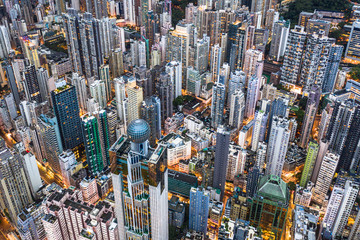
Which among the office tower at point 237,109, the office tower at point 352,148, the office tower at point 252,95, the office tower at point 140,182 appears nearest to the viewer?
the office tower at point 140,182

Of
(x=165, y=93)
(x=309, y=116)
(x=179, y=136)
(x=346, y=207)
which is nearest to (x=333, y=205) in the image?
(x=346, y=207)

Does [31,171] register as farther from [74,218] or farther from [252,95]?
[252,95]

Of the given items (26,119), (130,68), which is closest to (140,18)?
(130,68)

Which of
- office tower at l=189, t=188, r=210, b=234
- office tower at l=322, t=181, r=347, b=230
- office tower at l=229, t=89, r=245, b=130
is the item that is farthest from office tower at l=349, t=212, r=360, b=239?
office tower at l=229, t=89, r=245, b=130

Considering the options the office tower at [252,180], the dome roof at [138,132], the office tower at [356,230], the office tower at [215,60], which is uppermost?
the dome roof at [138,132]

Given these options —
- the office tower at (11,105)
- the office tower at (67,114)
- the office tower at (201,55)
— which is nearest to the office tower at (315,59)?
the office tower at (201,55)

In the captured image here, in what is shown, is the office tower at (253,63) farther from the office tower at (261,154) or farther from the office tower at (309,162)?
the office tower at (309,162)
